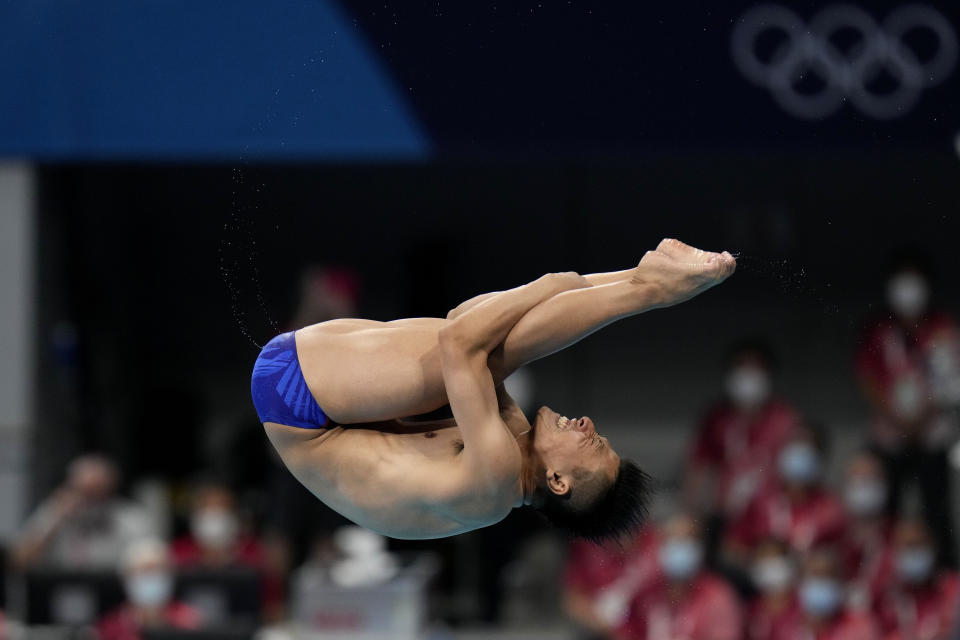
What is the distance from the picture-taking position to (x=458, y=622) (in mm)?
8281

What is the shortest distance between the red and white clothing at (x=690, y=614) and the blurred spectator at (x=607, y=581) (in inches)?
2.6

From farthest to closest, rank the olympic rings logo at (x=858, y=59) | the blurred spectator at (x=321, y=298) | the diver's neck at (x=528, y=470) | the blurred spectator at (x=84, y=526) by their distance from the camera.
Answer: the blurred spectator at (x=84, y=526) < the blurred spectator at (x=321, y=298) < the olympic rings logo at (x=858, y=59) < the diver's neck at (x=528, y=470)

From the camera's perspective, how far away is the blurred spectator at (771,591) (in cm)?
746

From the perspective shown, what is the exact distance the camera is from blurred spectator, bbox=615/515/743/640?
7.32 metres

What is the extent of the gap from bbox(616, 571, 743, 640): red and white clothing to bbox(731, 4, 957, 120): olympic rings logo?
2.74 m

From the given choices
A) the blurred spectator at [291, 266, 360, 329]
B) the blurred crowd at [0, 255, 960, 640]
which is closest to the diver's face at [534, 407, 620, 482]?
the blurred spectator at [291, 266, 360, 329]

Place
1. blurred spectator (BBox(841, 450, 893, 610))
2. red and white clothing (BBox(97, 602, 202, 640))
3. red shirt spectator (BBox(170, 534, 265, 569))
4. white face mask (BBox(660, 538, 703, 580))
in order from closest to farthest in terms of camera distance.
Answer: red and white clothing (BBox(97, 602, 202, 640)), white face mask (BBox(660, 538, 703, 580)), blurred spectator (BBox(841, 450, 893, 610)), red shirt spectator (BBox(170, 534, 265, 569))

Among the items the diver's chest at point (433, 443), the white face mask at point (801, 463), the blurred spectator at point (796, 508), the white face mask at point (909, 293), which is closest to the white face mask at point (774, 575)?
the blurred spectator at point (796, 508)

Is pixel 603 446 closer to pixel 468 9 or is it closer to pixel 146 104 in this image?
pixel 468 9

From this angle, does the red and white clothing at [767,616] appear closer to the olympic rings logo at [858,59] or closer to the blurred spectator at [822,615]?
the blurred spectator at [822,615]

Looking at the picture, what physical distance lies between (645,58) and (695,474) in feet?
15.4

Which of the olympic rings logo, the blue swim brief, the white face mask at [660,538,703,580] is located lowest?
the white face mask at [660,538,703,580]

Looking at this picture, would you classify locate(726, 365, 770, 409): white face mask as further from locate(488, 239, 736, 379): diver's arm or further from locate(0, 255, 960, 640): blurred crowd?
locate(488, 239, 736, 379): diver's arm

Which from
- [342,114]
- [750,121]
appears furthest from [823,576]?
[342,114]
